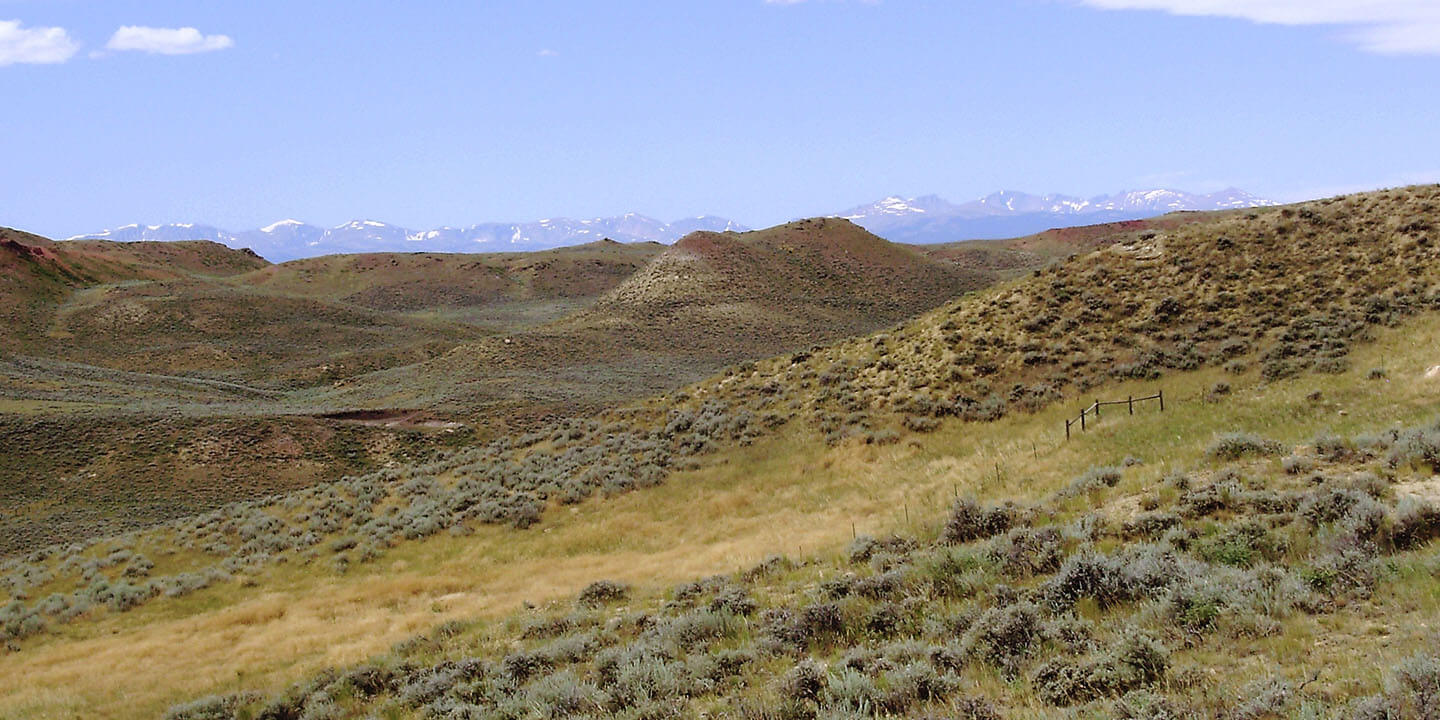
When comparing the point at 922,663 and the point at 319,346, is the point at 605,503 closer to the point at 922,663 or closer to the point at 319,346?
the point at 922,663

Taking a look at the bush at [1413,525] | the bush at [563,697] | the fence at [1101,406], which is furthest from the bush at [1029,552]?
the fence at [1101,406]

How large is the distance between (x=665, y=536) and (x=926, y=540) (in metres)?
9.21

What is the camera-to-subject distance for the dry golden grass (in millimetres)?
15039

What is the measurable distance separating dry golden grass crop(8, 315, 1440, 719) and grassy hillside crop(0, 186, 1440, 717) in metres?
0.13

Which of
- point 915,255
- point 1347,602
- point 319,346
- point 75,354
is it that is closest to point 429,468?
point 1347,602

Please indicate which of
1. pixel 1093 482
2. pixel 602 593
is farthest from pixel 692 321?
pixel 1093 482

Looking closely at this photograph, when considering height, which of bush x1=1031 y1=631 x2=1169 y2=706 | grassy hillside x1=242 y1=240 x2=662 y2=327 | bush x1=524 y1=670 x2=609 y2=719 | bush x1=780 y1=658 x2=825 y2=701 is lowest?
bush x1=524 y1=670 x2=609 y2=719

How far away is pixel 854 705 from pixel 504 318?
96064mm

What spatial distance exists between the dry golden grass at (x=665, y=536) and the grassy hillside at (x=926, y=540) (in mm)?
129

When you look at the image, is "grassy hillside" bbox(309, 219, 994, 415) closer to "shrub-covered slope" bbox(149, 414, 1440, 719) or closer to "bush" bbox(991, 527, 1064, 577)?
"shrub-covered slope" bbox(149, 414, 1440, 719)

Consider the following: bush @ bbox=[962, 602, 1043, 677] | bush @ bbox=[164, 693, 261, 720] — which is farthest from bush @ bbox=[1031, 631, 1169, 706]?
bush @ bbox=[164, 693, 261, 720]

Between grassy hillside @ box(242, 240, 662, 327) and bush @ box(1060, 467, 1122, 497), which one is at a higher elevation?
grassy hillside @ box(242, 240, 662, 327)

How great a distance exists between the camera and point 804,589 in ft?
39.8

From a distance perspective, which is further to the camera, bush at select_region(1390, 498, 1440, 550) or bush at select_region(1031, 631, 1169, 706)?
bush at select_region(1390, 498, 1440, 550)
